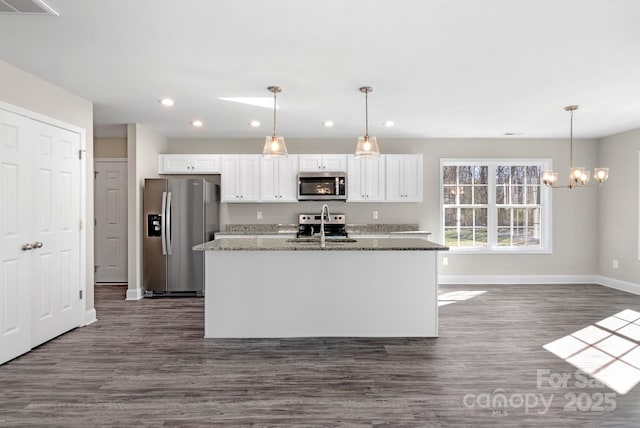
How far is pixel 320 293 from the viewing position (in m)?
3.66

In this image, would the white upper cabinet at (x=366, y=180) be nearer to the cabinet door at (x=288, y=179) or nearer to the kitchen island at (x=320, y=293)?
the cabinet door at (x=288, y=179)

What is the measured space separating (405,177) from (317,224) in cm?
165

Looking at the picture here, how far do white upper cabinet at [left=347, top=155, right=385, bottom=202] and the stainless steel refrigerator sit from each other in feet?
7.87

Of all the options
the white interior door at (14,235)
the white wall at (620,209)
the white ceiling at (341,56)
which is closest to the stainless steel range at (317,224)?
the white ceiling at (341,56)

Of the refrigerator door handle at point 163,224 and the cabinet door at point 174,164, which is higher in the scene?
the cabinet door at point 174,164

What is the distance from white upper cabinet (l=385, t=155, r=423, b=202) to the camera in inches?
239

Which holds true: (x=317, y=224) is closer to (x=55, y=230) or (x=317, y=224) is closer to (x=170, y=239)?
(x=170, y=239)

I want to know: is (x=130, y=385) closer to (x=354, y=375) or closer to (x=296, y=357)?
(x=296, y=357)

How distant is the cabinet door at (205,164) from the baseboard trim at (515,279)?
13.7ft

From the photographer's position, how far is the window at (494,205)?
21.1 ft

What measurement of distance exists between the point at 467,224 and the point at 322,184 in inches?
104

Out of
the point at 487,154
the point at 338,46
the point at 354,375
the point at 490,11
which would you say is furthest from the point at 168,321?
the point at 487,154

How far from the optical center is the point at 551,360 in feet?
10.2

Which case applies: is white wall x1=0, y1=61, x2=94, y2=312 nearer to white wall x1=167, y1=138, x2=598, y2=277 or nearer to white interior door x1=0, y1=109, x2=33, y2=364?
white interior door x1=0, y1=109, x2=33, y2=364
